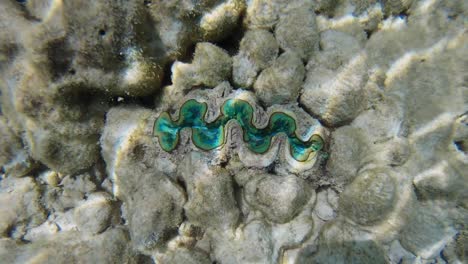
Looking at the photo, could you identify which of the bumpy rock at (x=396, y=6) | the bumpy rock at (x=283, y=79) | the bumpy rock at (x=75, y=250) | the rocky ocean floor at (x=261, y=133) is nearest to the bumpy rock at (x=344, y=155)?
the rocky ocean floor at (x=261, y=133)

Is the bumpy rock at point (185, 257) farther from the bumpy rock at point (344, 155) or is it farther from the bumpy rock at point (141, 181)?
the bumpy rock at point (344, 155)

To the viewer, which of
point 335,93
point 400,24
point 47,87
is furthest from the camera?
point 400,24

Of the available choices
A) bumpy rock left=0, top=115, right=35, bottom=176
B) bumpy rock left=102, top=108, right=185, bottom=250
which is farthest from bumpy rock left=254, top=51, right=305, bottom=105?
bumpy rock left=0, top=115, right=35, bottom=176

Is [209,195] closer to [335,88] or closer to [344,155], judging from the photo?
[344,155]

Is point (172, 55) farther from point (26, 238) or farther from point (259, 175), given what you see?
point (26, 238)

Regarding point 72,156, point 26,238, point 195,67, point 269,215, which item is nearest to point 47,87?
point 72,156

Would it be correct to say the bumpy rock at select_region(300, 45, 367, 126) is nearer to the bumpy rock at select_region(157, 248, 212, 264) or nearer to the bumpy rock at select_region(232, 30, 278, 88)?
the bumpy rock at select_region(232, 30, 278, 88)
